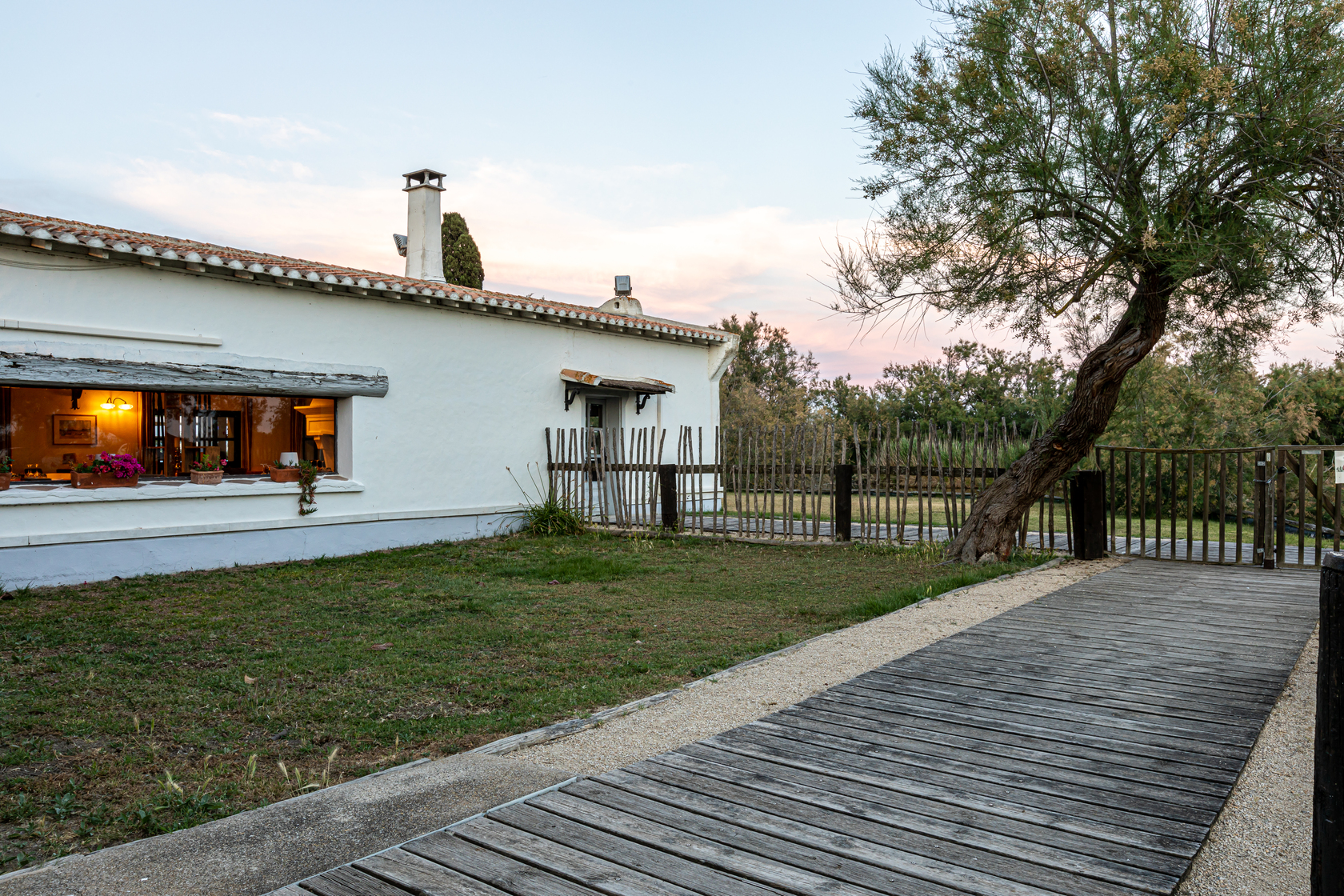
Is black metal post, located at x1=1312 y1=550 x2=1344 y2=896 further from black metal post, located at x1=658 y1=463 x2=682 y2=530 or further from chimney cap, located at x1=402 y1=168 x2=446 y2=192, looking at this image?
chimney cap, located at x1=402 y1=168 x2=446 y2=192

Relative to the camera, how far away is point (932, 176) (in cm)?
846

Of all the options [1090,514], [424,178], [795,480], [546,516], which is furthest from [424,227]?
[1090,514]

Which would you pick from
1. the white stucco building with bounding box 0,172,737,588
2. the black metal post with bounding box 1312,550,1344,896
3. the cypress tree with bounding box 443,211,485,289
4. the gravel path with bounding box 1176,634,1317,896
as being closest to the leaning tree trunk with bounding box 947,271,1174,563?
the gravel path with bounding box 1176,634,1317,896

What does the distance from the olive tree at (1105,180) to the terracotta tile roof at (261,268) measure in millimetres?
6362

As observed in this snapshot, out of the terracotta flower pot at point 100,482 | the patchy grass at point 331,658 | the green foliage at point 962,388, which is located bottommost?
the patchy grass at point 331,658

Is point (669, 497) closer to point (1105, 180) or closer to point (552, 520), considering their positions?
point (552, 520)

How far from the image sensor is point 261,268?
10.1 metres

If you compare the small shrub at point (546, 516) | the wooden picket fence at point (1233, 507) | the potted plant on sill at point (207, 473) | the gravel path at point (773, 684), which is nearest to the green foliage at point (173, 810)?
the gravel path at point (773, 684)

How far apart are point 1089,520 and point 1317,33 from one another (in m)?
4.88

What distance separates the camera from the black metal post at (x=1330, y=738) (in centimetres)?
199

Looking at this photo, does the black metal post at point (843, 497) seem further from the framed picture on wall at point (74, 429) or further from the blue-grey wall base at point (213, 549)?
the framed picture on wall at point (74, 429)

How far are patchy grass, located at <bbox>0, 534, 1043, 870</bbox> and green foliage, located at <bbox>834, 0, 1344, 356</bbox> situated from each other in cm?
311

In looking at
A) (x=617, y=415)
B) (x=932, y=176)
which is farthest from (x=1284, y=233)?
(x=617, y=415)

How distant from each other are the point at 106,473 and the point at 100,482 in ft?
0.38
